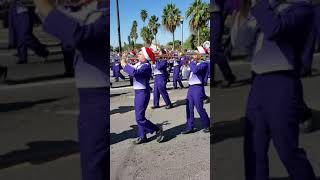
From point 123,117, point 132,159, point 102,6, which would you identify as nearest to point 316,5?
point 102,6

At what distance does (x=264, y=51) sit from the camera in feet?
9.27

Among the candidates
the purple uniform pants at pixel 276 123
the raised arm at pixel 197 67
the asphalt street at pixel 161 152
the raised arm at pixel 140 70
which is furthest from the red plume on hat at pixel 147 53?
the purple uniform pants at pixel 276 123

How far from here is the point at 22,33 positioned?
9.04ft

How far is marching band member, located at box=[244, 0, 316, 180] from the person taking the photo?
277 cm

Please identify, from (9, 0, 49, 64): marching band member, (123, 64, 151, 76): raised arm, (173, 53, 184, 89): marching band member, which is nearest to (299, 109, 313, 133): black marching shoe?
(9, 0, 49, 64): marching band member

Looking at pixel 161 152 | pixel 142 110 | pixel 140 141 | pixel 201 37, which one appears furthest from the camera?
pixel 201 37

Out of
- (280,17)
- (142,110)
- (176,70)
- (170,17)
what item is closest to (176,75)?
(176,70)

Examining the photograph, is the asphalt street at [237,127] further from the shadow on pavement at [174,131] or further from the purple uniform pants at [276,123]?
the shadow on pavement at [174,131]

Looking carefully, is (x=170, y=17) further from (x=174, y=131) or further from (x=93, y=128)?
(x=93, y=128)

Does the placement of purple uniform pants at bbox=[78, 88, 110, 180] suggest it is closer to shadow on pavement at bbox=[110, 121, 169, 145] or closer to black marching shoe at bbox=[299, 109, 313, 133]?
black marching shoe at bbox=[299, 109, 313, 133]

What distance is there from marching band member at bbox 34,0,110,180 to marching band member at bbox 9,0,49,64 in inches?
3.7

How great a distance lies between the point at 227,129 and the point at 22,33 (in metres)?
1.51

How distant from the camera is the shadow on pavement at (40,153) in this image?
113 inches

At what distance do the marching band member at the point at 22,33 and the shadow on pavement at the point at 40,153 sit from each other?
1.85 ft
